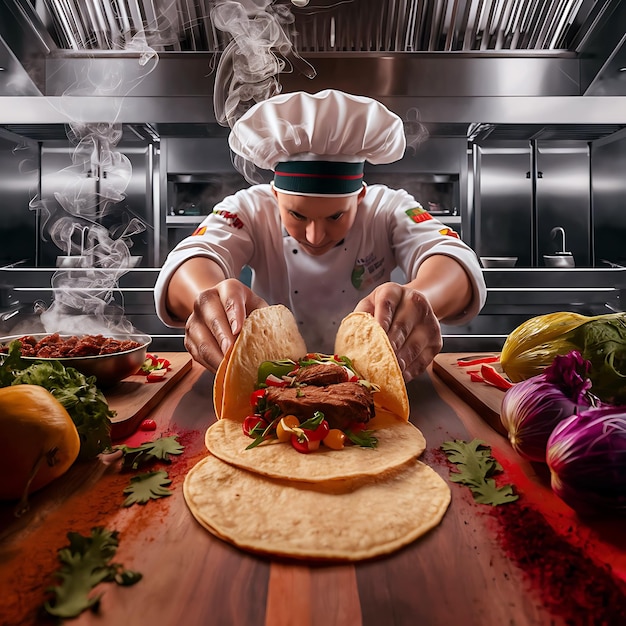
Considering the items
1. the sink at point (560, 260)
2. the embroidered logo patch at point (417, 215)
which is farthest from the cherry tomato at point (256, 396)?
the sink at point (560, 260)

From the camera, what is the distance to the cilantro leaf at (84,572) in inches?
28.1

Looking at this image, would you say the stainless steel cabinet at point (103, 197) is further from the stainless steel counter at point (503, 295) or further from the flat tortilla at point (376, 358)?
the flat tortilla at point (376, 358)

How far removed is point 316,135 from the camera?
81.8 inches

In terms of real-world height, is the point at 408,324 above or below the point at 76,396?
above

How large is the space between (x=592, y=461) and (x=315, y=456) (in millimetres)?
566

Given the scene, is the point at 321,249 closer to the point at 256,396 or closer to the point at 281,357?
the point at 281,357

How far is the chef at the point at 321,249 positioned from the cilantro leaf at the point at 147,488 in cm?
52

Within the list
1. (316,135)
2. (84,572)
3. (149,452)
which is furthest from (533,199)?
(84,572)

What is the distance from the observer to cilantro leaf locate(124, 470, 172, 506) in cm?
104

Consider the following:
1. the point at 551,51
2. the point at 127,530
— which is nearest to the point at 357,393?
the point at 127,530

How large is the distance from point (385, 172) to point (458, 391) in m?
3.34

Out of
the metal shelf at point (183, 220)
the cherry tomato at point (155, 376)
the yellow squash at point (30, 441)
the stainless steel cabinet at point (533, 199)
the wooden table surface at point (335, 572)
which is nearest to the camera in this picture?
the wooden table surface at point (335, 572)

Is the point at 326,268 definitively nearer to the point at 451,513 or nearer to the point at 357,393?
the point at 357,393

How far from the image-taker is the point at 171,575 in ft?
2.61
